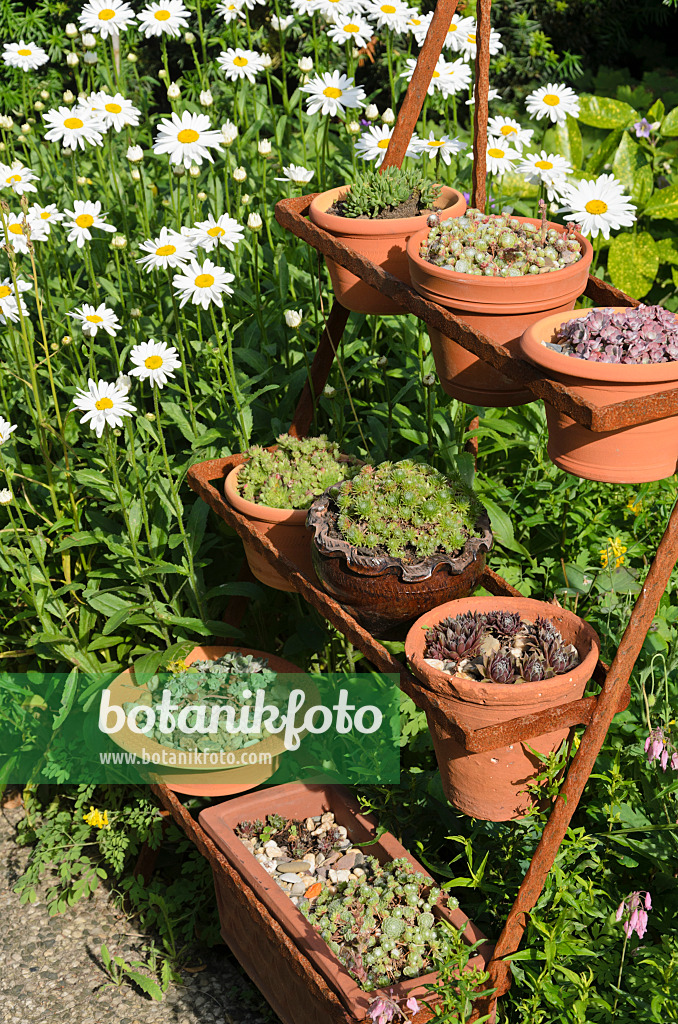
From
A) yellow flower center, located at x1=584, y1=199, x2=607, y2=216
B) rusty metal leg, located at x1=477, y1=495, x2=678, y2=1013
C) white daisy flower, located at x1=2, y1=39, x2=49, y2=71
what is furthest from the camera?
white daisy flower, located at x1=2, y1=39, x2=49, y2=71

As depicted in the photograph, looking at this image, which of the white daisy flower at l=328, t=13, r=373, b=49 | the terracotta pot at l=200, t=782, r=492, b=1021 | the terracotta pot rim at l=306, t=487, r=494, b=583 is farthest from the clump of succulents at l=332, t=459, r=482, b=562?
the white daisy flower at l=328, t=13, r=373, b=49

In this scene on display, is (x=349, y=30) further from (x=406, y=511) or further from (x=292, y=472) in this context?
(x=406, y=511)

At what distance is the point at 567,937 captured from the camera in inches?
82.2

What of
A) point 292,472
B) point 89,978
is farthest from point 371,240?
point 89,978

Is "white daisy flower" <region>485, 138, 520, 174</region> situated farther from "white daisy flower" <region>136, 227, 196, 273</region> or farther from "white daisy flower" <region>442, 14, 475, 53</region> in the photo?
"white daisy flower" <region>136, 227, 196, 273</region>

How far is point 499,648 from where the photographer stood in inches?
80.4

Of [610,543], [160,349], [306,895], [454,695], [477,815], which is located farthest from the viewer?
[610,543]

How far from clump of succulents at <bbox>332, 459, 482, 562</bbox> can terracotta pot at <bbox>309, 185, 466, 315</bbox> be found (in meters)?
0.45

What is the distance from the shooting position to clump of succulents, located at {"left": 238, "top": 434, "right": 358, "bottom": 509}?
8.32 feet

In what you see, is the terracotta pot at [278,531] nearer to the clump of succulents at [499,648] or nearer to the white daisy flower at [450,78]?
the clump of succulents at [499,648]

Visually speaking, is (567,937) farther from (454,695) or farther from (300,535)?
(300,535)

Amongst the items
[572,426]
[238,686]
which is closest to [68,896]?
[238,686]

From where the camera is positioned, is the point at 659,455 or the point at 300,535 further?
the point at 300,535

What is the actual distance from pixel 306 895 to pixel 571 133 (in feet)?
11.4
